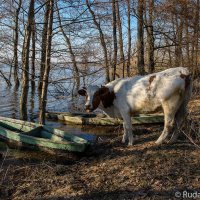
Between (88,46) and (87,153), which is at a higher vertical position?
(88,46)

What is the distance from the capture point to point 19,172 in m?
7.62

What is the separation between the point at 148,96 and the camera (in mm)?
8609

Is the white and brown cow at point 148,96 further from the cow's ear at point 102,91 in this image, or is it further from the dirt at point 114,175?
the dirt at point 114,175

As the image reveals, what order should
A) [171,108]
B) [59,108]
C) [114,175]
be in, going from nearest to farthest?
[114,175] → [171,108] → [59,108]

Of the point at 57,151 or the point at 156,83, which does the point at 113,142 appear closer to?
the point at 57,151

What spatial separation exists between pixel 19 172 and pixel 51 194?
1550 mm

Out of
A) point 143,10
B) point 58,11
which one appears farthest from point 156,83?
point 143,10

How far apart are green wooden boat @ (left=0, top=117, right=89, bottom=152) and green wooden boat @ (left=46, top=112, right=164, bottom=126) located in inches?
130

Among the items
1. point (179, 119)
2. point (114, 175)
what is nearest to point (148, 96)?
point (179, 119)

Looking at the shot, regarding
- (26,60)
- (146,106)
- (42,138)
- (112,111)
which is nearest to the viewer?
(146,106)

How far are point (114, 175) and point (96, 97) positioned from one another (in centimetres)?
261

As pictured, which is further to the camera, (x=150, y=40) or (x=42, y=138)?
(x=150, y=40)

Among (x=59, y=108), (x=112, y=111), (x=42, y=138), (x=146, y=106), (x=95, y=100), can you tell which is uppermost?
(x=95, y=100)

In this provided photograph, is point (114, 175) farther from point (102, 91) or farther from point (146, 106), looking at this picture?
point (102, 91)
